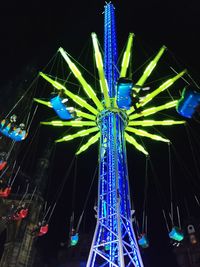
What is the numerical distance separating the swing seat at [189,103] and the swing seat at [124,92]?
6.19 ft

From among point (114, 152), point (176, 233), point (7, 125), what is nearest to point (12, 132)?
point (7, 125)

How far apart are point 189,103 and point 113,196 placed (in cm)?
441

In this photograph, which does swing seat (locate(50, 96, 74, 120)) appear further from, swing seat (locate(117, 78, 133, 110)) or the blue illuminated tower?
swing seat (locate(117, 78, 133, 110))

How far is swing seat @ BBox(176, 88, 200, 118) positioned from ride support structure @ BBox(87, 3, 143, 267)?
3318 millimetres

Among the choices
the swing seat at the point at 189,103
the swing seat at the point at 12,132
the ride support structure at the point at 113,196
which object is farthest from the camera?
the swing seat at the point at 12,132

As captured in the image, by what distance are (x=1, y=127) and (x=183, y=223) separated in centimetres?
3565

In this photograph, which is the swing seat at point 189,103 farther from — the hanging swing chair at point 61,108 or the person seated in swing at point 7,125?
the person seated in swing at point 7,125

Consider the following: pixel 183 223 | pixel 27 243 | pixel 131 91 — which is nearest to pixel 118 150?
pixel 131 91

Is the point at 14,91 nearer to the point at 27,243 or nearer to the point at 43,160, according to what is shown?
the point at 43,160

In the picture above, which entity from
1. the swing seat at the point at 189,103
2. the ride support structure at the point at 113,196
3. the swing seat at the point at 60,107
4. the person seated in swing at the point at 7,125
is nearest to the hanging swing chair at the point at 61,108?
the swing seat at the point at 60,107

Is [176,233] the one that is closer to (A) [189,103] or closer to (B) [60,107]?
(A) [189,103]

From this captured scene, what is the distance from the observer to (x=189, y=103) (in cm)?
916

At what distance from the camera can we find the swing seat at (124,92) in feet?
32.4

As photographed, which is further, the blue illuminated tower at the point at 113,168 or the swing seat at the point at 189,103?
the blue illuminated tower at the point at 113,168
